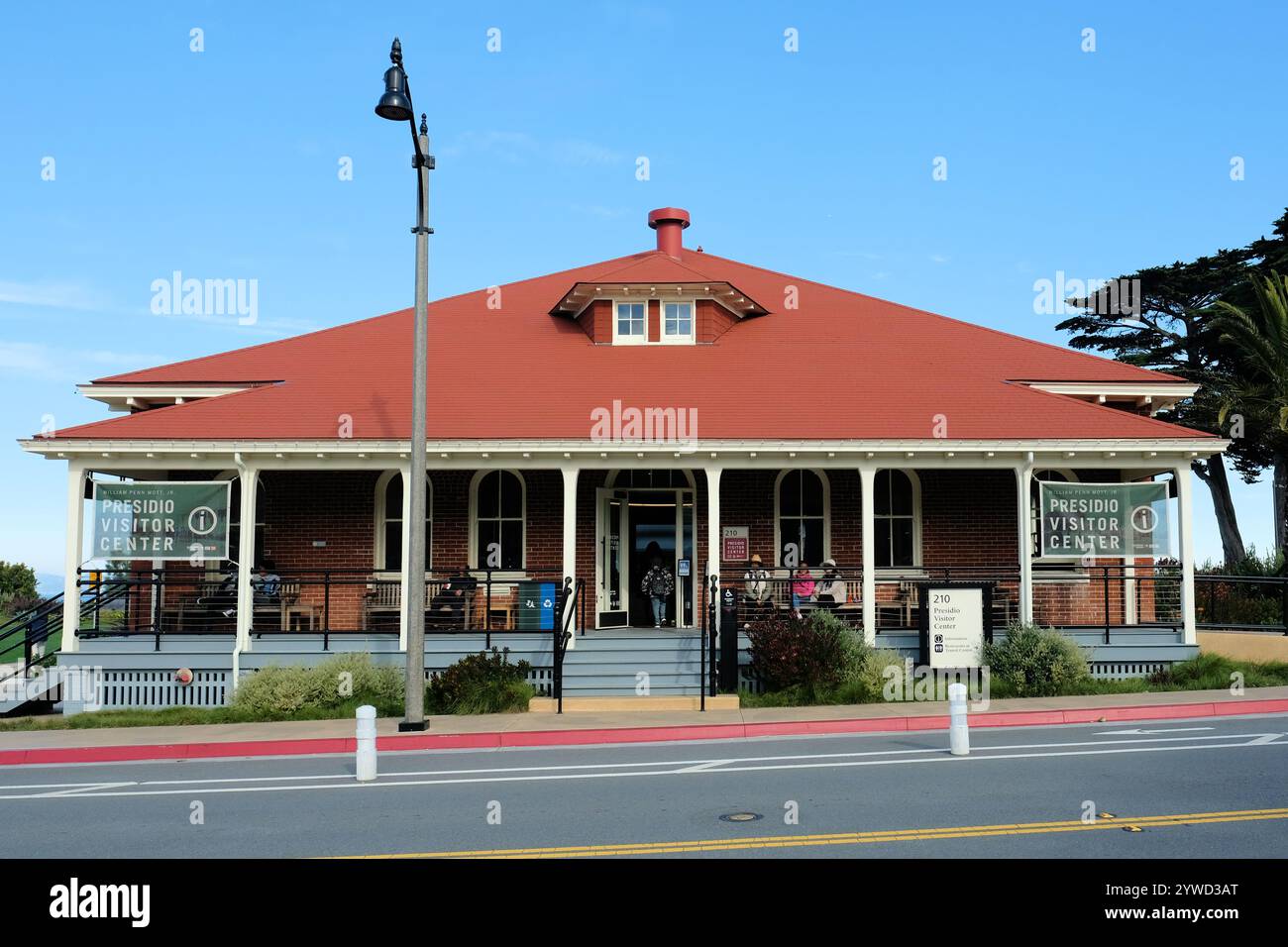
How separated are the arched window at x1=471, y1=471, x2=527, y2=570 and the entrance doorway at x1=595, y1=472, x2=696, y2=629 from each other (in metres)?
1.50

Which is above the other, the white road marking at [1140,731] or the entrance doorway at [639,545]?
the entrance doorway at [639,545]

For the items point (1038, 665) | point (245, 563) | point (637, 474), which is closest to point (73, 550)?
point (245, 563)

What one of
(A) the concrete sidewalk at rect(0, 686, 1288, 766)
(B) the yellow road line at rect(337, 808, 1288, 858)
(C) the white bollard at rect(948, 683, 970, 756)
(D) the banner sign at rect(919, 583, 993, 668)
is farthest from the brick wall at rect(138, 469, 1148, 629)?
(B) the yellow road line at rect(337, 808, 1288, 858)

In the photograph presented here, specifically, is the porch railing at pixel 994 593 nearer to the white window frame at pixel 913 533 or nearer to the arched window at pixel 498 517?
the white window frame at pixel 913 533

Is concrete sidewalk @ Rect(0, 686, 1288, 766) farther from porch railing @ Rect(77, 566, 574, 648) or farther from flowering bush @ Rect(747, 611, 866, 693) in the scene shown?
porch railing @ Rect(77, 566, 574, 648)

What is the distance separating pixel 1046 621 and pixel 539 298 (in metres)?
12.4

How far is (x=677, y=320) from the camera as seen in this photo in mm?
22594

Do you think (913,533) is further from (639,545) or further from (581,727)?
(581,727)

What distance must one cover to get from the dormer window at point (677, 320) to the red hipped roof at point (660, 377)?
45 centimetres

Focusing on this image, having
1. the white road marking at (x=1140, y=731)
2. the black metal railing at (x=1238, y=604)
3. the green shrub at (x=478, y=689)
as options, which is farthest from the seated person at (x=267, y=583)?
the black metal railing at (x=1238, y=604)

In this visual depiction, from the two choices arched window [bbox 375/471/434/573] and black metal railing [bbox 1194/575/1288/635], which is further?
black metal railing [bbox 1194/575/1288/635]

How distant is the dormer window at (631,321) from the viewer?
22453mm

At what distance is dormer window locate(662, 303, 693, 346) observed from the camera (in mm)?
22516
